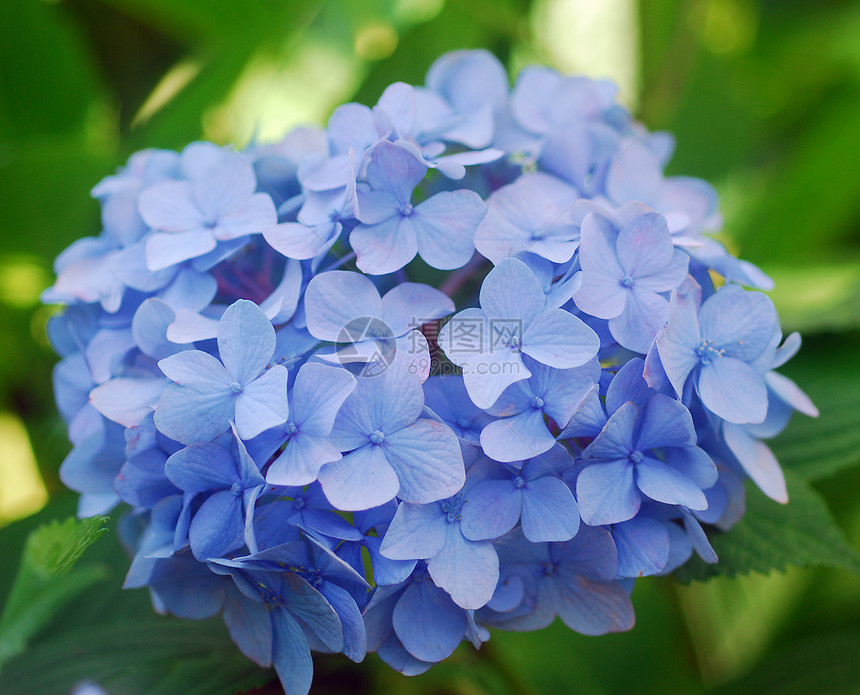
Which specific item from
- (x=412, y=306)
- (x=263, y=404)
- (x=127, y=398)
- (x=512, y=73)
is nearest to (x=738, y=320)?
(x=412, y=306)

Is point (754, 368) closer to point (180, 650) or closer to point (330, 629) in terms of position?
point (330, 629)

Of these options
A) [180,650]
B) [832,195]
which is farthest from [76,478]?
[832,195]

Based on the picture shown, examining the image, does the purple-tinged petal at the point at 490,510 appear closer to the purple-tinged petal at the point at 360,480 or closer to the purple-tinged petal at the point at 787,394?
the purple-tinged petal at the point at 360,480

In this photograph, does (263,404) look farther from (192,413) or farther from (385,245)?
(385,245)

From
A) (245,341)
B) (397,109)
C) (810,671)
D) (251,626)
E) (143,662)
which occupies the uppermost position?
(397,109)

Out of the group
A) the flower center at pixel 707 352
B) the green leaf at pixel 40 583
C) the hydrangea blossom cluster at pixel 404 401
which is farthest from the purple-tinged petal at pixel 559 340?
the green leaf at pixel 40 583

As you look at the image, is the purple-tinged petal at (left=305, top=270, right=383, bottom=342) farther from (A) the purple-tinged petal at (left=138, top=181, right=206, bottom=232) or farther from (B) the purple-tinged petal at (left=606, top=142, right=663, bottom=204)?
(B) the purple-tinged petal at (left=606, top=142, right=663, bottom=204)

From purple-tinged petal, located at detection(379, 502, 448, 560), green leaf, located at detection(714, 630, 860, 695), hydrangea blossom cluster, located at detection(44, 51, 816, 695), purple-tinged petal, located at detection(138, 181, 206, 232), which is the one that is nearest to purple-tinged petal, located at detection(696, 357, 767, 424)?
hydrangea blossom cluster, located at detection(44, 51, 816, 695)

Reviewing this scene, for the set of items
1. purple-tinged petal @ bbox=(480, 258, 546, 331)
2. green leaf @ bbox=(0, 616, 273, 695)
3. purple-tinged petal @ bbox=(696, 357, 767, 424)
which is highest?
purple-tinged petal @ bbox=(480, 258, 546, 331)
